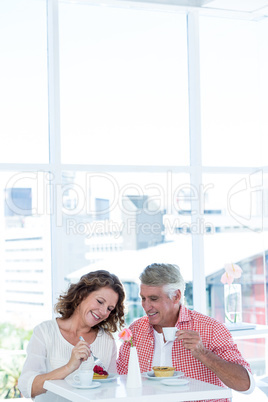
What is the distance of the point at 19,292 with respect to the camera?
456cm

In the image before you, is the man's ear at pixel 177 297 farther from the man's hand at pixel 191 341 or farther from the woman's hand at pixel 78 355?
the woman's hand at pixel 78 355

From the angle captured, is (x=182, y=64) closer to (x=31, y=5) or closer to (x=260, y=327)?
(x=31, y=5)

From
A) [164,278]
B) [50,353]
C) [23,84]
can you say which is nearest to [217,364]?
[164,278]

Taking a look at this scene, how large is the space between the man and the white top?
0.38 ft

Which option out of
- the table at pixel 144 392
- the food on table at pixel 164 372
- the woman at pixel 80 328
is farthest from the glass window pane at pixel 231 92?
the table at pixel 144 392

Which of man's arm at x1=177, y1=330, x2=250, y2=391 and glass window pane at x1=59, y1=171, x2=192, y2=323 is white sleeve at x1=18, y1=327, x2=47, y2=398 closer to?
man's arm at x1=177, y1=330, x2=250, y2=391

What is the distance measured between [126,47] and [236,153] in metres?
1.11

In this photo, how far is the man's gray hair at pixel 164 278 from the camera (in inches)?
124

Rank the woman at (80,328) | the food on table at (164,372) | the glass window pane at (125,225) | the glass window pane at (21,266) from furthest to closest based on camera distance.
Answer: the glass window pane at (125,225), the glass window pane at (21,266), the woman at (80,328), the food on table at (164,372)

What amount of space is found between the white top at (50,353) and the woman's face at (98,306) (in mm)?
127

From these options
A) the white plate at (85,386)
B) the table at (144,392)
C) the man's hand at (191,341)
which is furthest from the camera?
the man's hand at (191,341)

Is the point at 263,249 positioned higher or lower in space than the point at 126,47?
lower

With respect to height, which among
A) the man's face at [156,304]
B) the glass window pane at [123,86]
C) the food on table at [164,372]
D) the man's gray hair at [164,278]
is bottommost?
the food on table at [164,372]

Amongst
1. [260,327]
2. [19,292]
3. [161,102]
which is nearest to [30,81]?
[161,102]
